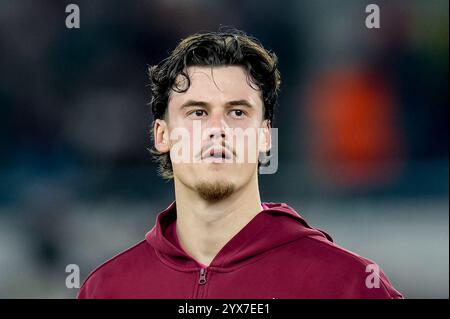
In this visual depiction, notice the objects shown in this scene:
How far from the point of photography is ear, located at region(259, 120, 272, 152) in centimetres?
261

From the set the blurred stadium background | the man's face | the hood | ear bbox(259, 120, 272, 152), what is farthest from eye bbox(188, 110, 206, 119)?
the blurred stadium background

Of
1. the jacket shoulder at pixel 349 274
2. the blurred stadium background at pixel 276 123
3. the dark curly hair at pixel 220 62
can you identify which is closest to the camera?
the jacket shoulder at pixel 349 274

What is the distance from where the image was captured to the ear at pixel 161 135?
272 centimetres

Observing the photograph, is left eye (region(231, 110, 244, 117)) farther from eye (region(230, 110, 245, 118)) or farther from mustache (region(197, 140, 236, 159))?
mustache (region(197, 140, 236, 159))

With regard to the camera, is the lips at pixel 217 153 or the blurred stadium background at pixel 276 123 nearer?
the lips at pixel 217 153

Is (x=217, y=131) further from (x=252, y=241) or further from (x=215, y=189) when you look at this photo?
(x=252, y=241)

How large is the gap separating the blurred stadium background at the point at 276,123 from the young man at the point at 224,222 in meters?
2.93

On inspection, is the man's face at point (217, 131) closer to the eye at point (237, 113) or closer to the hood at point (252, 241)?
the eye at point (237, 113)

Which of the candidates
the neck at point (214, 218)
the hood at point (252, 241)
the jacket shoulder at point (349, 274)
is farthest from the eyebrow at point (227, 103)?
the jacket shoulder at point (349, 274)

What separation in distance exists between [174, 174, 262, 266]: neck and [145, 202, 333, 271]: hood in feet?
0.08

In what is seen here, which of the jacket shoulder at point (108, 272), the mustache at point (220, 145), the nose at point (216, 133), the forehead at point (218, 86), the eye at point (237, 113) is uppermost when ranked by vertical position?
the forehead at point (218, 86)

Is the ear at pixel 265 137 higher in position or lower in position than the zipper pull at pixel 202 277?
higher

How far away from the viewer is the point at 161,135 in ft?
9.04

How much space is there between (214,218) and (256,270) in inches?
8.8
